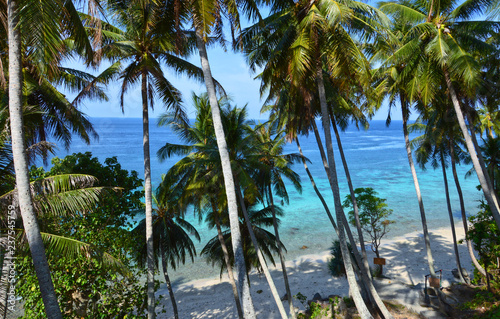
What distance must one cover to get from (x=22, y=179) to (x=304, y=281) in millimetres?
16478

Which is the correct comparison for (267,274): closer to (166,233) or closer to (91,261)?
(91,261)

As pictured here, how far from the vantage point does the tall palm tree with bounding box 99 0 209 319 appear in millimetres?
8047

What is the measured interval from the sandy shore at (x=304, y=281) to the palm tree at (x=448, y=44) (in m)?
9.27

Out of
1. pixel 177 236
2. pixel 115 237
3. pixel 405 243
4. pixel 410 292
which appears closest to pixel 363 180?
pixel 405 243

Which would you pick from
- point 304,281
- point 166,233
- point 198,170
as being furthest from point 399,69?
point 304,281

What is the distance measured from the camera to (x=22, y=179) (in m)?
4.59

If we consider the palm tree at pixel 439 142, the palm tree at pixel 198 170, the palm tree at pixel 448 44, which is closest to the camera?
the palm tree at pixel 448 44

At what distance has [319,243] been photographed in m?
26.0

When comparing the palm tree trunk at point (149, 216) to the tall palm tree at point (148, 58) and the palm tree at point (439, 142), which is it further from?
the palm tree at point (439, 142)

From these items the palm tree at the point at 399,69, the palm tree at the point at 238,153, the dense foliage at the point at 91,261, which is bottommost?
the dense foliage at the point at 91,261

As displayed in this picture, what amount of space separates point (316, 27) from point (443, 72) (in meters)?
5.39

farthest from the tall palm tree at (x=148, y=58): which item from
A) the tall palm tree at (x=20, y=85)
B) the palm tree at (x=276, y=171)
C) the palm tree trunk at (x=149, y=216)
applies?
the palm tree at (x=276, y=171)

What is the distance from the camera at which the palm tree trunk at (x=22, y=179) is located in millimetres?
4535

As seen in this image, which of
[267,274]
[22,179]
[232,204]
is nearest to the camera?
[22,179]
